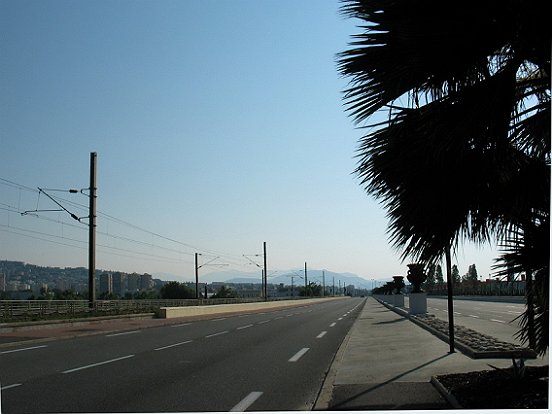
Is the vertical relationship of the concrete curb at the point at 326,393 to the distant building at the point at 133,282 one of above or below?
below

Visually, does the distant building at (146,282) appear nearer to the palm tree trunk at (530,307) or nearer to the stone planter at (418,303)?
the stone planter at (418,303)

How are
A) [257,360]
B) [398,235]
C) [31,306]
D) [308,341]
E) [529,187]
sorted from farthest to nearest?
[31,306], [308,341], [257,360], [398,235], [529,187]

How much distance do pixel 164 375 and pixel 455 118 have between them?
7.92m

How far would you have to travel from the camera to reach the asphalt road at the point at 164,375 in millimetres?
8366

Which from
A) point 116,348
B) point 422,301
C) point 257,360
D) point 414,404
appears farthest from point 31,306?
point 414,404

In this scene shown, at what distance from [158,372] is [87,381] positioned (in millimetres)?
1549

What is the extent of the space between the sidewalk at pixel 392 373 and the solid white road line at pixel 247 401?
956 millimetres

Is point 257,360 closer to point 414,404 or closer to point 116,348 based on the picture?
point 116,348

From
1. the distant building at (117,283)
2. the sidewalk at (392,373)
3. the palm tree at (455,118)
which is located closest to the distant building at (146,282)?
the distant building at (117,283)

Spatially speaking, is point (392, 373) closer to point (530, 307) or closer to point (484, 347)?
point (484, 347)

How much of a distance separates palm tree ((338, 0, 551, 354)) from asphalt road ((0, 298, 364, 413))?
3.27 m

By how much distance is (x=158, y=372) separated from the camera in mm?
11688

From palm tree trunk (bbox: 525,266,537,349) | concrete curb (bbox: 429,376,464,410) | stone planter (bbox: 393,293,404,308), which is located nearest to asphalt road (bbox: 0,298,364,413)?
concrete curb (bbox: 429,376,464,410)

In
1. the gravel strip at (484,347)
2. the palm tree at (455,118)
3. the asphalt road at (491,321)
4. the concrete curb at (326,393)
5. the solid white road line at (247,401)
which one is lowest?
the asphalt road at (491,321)
